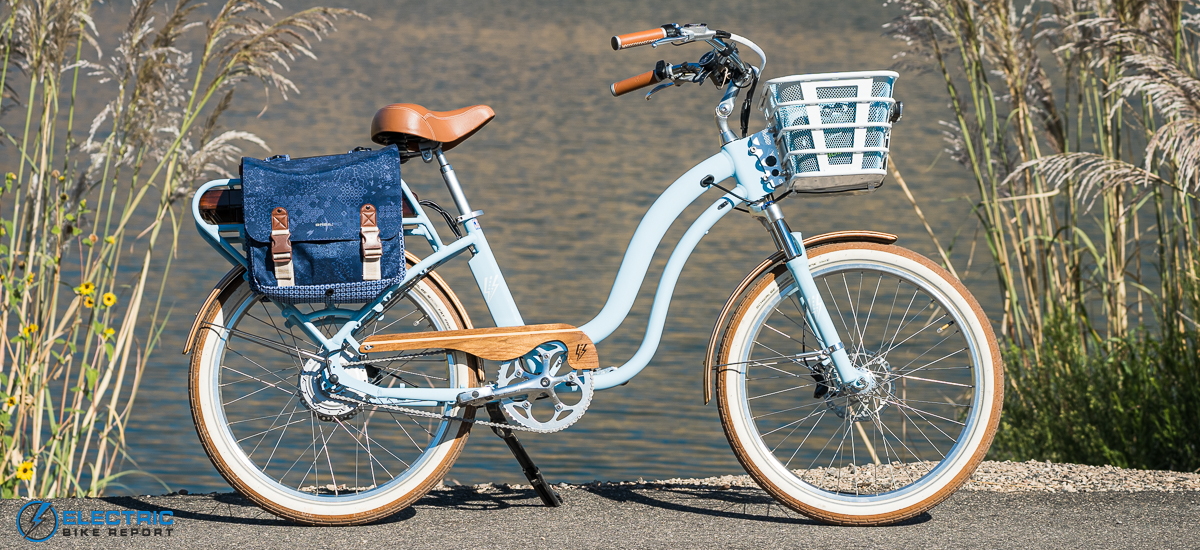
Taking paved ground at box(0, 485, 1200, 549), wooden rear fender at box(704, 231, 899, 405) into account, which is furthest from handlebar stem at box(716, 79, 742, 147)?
paved ground at box(0, 485, 1200, 549)

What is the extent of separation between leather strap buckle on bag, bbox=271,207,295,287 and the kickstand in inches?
26.2

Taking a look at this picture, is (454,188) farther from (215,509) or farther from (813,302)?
(215,509)

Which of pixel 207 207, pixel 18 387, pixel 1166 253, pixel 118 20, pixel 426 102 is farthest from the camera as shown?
pixel 118 20

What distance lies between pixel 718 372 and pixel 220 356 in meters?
1.40

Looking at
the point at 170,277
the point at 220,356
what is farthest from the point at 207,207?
the point at 170,277

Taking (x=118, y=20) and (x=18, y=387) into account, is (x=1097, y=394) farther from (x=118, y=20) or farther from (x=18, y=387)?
(x=118, y=20)

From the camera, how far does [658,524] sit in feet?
11.8

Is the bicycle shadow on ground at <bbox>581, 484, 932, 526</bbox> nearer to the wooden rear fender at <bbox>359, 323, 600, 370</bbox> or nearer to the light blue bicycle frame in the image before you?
the light blue bicycle frame

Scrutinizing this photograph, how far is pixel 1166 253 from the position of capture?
5.28 m

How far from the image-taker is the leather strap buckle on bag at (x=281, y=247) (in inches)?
132

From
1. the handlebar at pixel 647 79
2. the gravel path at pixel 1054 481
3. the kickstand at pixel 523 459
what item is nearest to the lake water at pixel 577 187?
the gravel path at pixel 1054 481

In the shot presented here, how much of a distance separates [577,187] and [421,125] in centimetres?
937

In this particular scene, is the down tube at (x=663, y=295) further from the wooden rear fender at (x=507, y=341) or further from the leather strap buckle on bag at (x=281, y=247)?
the leather strap buckle on bag at (x=281, y=247)

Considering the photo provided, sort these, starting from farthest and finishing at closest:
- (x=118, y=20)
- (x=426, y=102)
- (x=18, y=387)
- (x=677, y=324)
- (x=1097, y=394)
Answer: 1. (x=118, y=20)
2. (x=426, y=102)
3. (x=677, y=324)
4. (x=1097, y=394)
5. (x=18, y=387)
